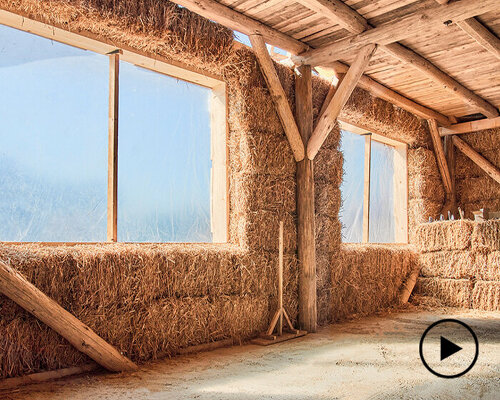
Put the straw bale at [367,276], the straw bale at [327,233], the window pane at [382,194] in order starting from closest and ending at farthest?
the straw bale at [327,233] < the straw bale at [367,276] < the window pane at [382,194]

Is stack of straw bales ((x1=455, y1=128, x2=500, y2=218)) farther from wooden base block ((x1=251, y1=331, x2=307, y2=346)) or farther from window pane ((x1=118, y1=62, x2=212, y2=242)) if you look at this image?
window pane ((x1=118, y1=62, x2=212, y2=242))

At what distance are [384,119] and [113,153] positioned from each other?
4.27 m

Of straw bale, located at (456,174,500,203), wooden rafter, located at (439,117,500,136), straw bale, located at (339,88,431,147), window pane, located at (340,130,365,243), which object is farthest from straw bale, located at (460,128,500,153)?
window pane, located at (340,130,365,243)

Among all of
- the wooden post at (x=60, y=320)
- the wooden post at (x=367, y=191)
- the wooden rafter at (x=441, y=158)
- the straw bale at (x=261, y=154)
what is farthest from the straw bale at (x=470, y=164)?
the wooden post at (x=60, y=320)

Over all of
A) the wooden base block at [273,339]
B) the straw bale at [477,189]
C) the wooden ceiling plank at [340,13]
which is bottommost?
the wooden base block at [273,339]

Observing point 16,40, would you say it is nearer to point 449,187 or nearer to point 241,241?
point 241,241

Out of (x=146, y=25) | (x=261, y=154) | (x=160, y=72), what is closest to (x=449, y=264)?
(x=261, y=154)

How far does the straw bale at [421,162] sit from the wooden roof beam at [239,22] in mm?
3354

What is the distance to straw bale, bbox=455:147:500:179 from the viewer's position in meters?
7.62

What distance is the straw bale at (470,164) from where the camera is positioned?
25.0 ft

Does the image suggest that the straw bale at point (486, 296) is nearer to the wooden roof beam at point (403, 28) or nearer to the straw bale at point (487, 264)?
the straw bale at point (487, 264)

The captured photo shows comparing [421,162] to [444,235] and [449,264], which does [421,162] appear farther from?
[449,264]

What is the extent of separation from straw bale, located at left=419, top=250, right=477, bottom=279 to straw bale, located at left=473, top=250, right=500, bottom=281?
54 millimetres

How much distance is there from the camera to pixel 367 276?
6246 millimetres
